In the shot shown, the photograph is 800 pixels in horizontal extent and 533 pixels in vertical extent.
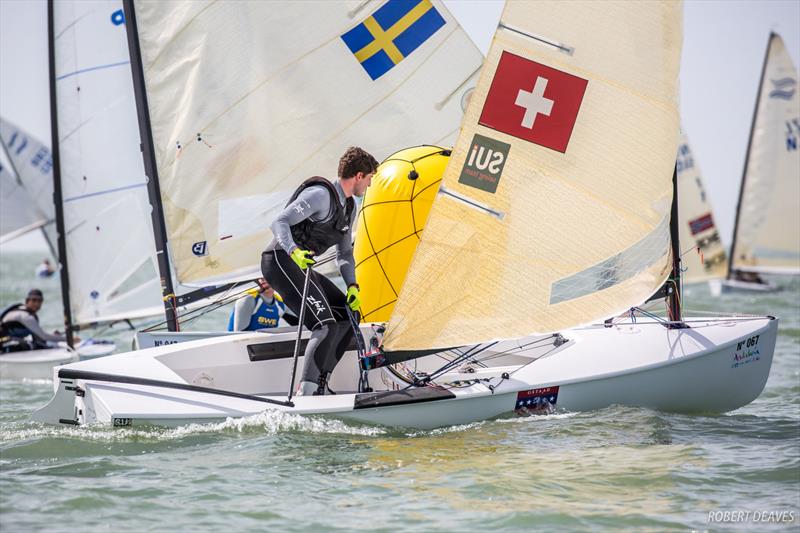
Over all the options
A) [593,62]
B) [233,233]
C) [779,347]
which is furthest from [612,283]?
[779,347]

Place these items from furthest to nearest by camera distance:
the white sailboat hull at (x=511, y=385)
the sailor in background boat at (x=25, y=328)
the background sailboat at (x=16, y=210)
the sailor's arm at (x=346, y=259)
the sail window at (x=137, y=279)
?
the background sailboat at (x=16, y=210) < the sailor in background boat at (x=25, y=328) < the sail window at (x=137, y=279) < the sailor's arm at (x=346, y=259) < the white sailboat hull at (x=511, y=385)

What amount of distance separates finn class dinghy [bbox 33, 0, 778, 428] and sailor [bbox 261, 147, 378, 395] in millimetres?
163

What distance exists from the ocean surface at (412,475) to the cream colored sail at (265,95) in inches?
124

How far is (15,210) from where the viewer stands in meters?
15.3

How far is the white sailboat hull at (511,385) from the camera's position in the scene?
518 centimetres

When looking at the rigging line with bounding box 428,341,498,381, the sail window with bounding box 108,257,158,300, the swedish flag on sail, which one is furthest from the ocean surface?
the sail window with bounding box 108,257,158,300

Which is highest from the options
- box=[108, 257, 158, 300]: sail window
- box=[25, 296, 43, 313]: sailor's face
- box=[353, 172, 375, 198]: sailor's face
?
box=[353, 172, 375, 198]: sailor's face

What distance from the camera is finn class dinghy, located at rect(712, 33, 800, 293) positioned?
2022cm

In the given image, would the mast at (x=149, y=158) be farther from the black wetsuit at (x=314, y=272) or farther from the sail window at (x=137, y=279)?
the black wetsuit at (x=314, y=272)

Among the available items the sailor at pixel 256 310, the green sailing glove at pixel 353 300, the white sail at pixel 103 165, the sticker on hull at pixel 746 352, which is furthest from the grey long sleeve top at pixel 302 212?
the white sail at pixel 103 165

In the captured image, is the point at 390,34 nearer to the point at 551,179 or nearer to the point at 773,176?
the point at 551,179

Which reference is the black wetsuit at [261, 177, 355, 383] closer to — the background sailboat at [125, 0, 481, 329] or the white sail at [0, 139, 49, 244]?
the background sailboat at [125, 0, 481, 329]

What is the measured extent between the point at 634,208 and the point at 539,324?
2.68 ft

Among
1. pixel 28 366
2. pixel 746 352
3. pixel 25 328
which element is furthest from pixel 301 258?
pixel 25 328
